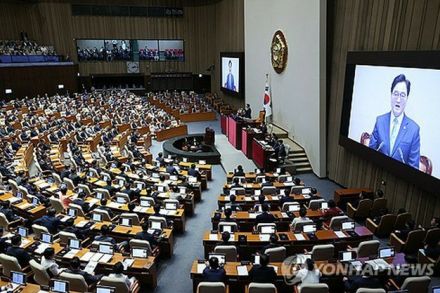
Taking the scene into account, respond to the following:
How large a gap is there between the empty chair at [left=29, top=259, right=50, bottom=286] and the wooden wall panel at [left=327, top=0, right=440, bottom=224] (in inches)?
358

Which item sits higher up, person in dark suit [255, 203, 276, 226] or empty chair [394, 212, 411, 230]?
person in dark suit [255, 203, 276, 226]

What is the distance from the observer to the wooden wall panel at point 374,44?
10086 mm

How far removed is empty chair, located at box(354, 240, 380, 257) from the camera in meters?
7.98

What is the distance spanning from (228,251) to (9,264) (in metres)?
4.55

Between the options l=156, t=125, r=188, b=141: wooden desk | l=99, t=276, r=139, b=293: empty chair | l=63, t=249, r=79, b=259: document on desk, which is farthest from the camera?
l=156, t=125, r=188, b=141: wooden desk

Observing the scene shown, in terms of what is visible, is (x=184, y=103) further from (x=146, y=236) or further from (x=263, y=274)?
(x=263, y=274)

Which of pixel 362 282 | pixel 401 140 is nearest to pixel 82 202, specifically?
pixel 362 282

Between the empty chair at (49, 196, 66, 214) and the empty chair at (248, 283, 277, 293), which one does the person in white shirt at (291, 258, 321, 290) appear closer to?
the empty chair at (248, 283, 277, 293)

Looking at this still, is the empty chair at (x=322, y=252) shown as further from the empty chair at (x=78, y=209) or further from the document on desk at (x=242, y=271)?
the empty chair at (x=78, y=209)

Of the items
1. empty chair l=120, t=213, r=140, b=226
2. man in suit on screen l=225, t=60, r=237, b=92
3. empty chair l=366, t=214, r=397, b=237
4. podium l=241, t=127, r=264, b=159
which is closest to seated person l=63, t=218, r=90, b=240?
empty chair l=120, t=213, r=140, b=226

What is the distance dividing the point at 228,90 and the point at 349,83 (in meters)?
17.0

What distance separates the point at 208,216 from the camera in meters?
12.3

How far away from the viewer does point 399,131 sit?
1066 centimetres

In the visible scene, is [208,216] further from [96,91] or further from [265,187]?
[96,91]
